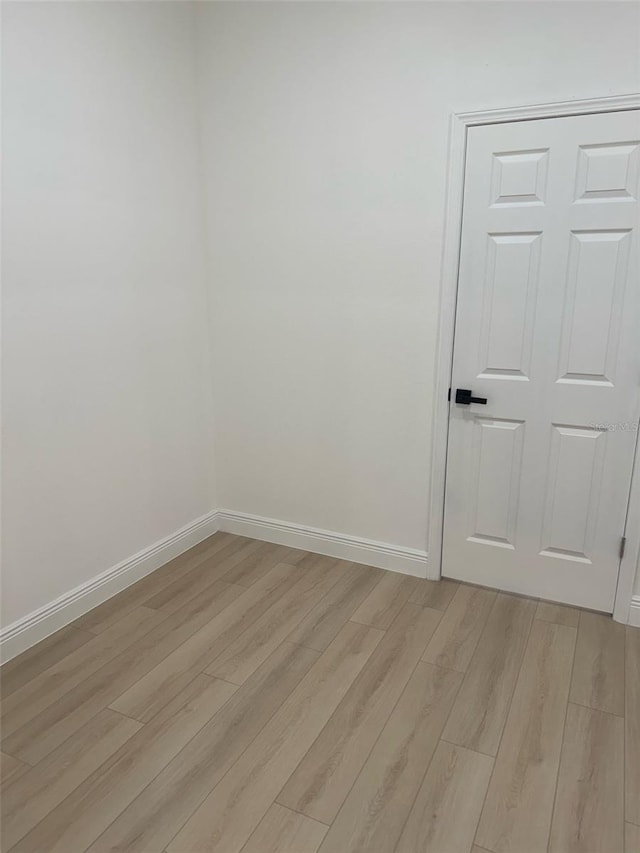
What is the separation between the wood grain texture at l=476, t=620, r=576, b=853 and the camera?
1568 mm

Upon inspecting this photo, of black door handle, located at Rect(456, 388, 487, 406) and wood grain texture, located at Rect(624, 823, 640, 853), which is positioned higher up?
black door handle, located at Rect(456, 388, 487, 406)

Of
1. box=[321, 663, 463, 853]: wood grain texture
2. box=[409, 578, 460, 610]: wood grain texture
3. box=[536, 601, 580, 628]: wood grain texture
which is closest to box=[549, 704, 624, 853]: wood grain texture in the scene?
box=[321, 663, 463, 853]: wood grain texture

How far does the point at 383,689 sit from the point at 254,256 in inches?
83.8

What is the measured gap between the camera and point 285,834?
1.56m

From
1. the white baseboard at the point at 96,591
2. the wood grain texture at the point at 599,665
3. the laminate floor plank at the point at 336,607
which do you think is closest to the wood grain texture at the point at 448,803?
the wood grain texture at the point at 599,665

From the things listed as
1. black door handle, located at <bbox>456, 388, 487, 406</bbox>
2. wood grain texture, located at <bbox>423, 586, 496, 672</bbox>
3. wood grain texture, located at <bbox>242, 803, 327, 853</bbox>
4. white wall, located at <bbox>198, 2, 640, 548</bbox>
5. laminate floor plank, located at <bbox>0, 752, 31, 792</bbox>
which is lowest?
laminate floor plank, located at <bbox>0, 752, 31, 792</bbox>

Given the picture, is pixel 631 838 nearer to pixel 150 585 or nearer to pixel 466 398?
pixel 466 398

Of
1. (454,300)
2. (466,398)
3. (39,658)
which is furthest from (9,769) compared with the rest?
(454,300)

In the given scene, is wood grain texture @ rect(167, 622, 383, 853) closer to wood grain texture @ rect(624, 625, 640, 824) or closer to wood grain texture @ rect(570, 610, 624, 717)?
wood grain texture @ rect(570, 610, 624, 717)

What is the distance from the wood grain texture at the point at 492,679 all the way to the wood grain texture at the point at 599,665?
211 mm

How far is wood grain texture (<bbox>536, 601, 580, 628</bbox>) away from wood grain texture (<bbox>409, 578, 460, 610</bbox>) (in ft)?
1.29

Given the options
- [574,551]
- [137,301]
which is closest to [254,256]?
[137,301]

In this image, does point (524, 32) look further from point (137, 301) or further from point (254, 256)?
point (137, 301)

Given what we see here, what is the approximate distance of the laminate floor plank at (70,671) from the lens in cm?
198
